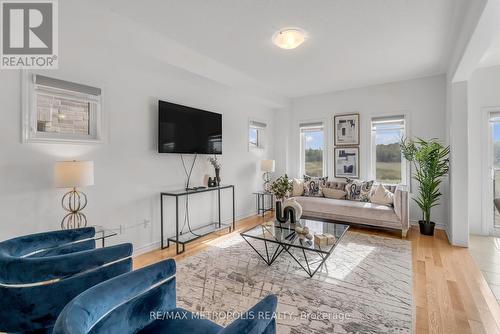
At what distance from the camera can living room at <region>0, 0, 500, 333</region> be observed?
1.45 m

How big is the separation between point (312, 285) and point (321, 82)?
3713 mm

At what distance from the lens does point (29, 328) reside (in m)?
1.26

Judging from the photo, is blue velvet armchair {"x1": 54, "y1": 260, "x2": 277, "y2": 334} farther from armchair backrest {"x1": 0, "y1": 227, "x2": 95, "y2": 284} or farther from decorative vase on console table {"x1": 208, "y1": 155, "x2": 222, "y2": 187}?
decorative vase on console table {"x1": 208, "y1": 155, "x2": 222, "y2": 187}

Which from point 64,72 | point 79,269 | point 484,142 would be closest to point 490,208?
point 484,142

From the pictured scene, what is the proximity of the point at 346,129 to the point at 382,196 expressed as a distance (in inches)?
65.4

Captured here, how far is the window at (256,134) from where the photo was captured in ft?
17.6

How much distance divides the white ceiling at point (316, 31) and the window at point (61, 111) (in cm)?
93

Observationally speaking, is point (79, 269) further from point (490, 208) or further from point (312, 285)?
point (490, 208)

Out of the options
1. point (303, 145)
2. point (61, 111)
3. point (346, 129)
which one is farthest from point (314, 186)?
point (61, 111)

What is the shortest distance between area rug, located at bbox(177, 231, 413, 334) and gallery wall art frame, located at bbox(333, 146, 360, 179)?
2.06 meters

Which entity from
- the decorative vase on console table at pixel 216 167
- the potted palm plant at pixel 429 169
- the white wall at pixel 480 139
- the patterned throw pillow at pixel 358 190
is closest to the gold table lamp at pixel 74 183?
the decorative vase on console table at pixel 216 167

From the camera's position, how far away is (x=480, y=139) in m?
3.89

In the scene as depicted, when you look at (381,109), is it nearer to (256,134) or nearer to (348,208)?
(348,208)

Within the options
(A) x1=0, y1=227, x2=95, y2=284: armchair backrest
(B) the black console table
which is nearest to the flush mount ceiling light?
(B) the black console table
